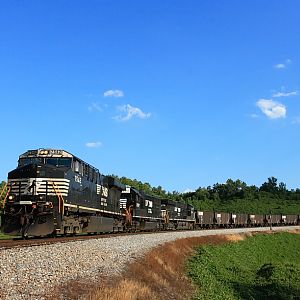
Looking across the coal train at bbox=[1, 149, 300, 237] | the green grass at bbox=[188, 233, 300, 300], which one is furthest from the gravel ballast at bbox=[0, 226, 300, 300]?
the coal train at bbox=[1, 149, 300, 237]

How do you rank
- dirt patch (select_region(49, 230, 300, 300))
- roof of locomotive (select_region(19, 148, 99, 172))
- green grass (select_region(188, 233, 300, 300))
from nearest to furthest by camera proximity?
1. dirt patch (select_region(49, 230, 300, 300))
2. green grass (select_region(188, 233, 300, 300))
3. roof of locomotive (select_region(19, 148, 99, 172))

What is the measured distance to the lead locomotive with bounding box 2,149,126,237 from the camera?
1953 centimetres

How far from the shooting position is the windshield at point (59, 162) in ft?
72.1

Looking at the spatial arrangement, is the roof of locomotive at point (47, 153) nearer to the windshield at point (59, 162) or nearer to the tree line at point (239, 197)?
the windshield at point (59, 162)

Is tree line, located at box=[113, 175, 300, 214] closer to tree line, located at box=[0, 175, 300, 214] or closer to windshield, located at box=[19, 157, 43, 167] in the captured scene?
tree line, located at box=[0, 175, 300, 214]

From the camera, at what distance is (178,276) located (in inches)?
719

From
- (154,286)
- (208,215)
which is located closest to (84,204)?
(154,286)

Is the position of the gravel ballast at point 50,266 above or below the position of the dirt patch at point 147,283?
above

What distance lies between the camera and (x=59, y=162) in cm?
2214

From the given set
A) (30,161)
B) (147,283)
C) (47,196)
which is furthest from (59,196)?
(147,283)

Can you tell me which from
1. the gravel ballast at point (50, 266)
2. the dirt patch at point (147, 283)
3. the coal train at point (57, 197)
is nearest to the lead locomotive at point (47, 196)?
the coal train at point (57, 197)

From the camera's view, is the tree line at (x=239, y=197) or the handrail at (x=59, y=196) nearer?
the handrail at (x=59, y=196)

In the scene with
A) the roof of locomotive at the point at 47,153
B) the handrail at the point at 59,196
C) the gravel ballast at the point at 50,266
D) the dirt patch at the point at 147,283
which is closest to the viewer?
the gravel ballast at the point at 50,266

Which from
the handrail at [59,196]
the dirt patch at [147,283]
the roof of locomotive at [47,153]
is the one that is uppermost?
the roof of locomotive at [47,153]
